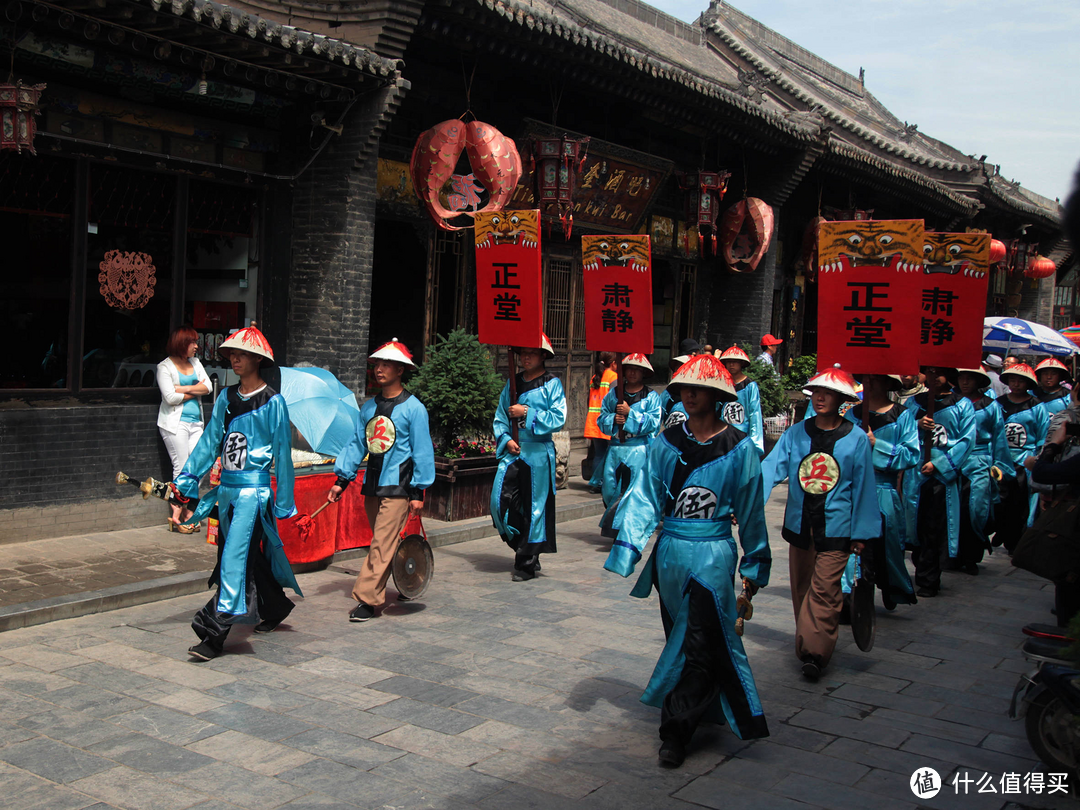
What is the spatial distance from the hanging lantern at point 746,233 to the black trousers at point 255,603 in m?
12.1

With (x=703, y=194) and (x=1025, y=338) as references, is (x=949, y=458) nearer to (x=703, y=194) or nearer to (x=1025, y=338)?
(x=1025, y=338)

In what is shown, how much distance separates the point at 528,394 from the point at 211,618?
319 cm

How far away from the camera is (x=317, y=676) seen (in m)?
5.30

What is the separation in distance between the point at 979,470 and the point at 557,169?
6.06m

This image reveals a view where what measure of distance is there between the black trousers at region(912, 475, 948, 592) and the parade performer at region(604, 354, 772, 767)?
388 centimetres

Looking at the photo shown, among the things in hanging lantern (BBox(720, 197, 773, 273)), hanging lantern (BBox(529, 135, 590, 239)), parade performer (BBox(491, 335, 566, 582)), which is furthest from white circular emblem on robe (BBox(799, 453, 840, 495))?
hanging lantern (BBox(720, 197, 773, 273))

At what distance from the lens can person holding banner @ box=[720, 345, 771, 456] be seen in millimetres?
8695

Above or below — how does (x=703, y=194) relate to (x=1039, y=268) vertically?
below

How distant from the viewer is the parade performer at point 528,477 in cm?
777

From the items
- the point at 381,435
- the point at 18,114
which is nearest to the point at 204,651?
the point at 381,435

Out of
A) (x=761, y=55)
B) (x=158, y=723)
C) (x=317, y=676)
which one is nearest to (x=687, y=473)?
(x=317, y=676)

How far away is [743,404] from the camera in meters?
8.79

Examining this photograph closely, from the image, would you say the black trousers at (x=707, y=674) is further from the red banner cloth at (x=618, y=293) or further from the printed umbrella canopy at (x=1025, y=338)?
the printed umbrella canopy at (x=1025, y=338)

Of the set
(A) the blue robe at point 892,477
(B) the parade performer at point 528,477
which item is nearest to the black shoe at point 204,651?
(B) the parade performer at point 528,477
